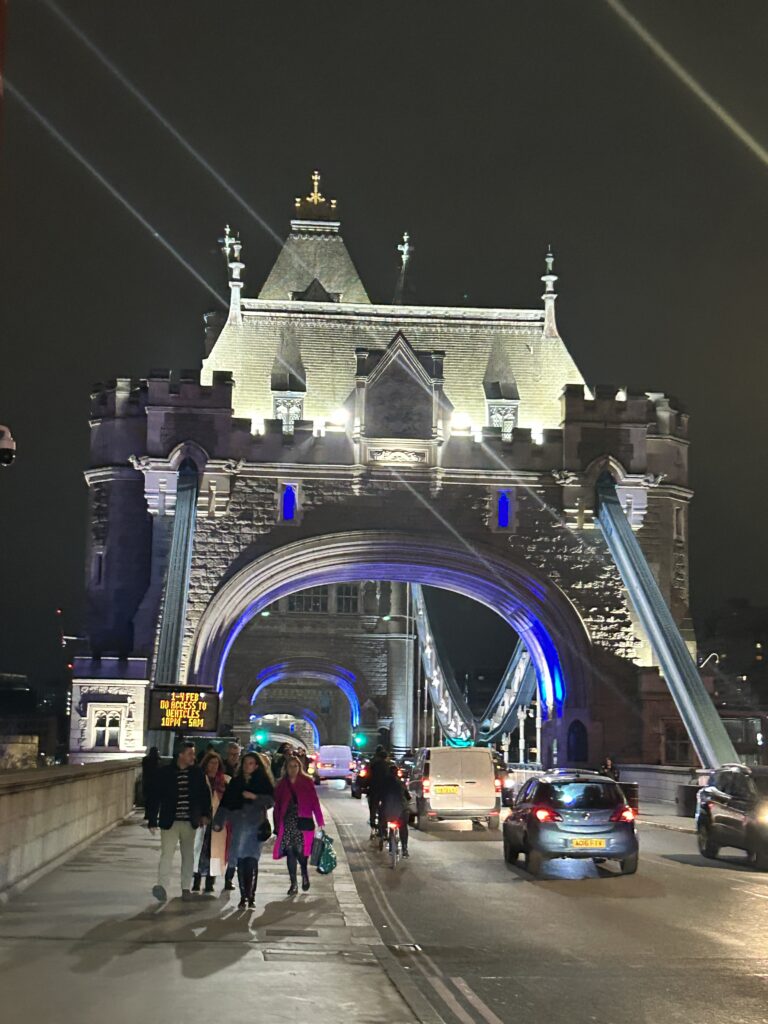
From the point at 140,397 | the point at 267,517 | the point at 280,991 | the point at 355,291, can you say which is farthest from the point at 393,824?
the point at 355,291

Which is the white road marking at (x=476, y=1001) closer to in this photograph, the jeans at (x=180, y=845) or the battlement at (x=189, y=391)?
the jeans at (x=180, y=845)

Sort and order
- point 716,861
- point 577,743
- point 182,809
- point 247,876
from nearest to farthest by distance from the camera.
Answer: point 247,876, point 182,809, point 716,861, point 577,743

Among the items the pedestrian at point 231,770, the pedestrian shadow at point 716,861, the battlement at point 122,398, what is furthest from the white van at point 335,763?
the pedestrian at point 231,770

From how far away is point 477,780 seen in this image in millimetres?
26391

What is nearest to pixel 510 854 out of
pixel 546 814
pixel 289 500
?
pixel 546 814

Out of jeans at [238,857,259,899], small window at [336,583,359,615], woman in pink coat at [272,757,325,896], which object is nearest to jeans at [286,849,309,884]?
woman in pink coat at [272,757,325,896]

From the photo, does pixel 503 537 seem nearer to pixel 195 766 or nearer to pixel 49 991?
pixel 195 766

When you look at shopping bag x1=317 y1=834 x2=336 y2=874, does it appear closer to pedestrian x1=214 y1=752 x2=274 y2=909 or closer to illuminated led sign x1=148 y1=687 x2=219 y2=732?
pedestrian x1=214 y1=752 x2=274 y2=909

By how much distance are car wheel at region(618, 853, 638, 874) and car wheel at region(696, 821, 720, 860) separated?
10.5 feet

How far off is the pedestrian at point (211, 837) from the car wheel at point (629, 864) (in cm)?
498

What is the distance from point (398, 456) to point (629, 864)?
86.2ft

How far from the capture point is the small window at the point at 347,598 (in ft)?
230

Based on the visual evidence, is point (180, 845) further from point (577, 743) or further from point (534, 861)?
point (577, 743)

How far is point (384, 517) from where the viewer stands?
42750mm
